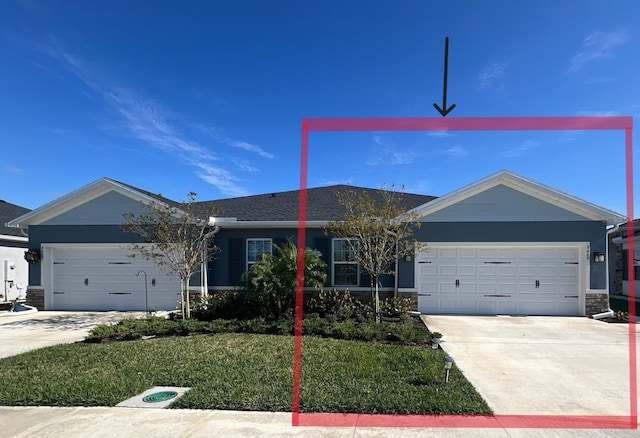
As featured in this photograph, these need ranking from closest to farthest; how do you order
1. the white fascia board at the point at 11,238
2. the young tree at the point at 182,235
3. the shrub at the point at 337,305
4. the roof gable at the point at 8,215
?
the young tree at the point at 182,235
the shrub at the point at 337,305
the white fascia board at the point at 11,238
the roof gable at the point at 8,215

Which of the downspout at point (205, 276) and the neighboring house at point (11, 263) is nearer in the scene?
the downspout at point (205, 276)

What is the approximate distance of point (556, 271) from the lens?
34.4ft

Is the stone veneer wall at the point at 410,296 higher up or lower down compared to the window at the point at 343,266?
lower down

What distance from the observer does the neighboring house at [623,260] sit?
49.3 ft

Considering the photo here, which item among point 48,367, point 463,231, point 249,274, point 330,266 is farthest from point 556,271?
point 48,367

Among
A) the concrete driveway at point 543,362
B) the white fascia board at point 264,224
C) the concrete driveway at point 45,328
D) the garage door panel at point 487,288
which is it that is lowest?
the concrete driveway at point 45,328

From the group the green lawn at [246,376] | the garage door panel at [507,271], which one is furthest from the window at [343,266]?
the garage door panel at [507,271]

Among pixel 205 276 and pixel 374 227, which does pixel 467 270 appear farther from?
pixel 205 276

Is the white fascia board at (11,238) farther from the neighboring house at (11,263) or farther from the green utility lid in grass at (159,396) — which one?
the green utility lid in grass at (159,396)

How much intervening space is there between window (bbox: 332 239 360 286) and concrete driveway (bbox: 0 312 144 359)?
6.36m

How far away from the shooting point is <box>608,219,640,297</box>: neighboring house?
15023 mm

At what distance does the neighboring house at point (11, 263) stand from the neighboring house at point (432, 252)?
361 centimetres

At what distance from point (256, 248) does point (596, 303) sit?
1056 centimetres

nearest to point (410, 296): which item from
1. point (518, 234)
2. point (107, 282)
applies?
point (518, 234)
